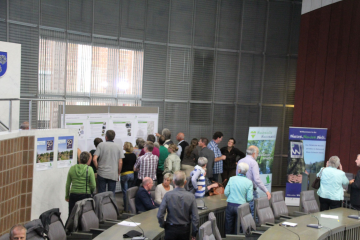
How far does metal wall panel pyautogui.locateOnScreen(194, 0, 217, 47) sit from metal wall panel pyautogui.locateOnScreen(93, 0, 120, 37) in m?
2.56

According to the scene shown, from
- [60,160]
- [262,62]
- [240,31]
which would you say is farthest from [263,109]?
[60,160]

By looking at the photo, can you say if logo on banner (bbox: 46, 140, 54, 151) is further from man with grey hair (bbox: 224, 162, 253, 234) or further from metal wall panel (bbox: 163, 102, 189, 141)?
metal wall panel (bbox: 163, 102, 189, 141)

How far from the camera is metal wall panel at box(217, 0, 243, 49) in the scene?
39.1ft

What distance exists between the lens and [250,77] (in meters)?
12.3

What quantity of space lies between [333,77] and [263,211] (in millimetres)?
4886

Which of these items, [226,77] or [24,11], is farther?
[226,77]

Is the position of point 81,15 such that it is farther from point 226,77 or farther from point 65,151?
point 226,77

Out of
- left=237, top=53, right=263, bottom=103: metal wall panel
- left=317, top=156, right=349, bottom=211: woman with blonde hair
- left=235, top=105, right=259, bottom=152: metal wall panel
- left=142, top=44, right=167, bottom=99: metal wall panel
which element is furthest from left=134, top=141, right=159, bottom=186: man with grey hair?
left=237, top=53, right=263, bottom=103: metal wall panel

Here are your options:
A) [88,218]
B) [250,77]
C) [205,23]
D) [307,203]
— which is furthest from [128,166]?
[250,77]

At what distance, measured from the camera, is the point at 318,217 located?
20.6 feet

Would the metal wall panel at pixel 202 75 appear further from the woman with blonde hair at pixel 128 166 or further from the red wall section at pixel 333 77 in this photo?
the woman with blonde hair at pixel 128 166

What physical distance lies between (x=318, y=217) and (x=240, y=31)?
23.9 ft

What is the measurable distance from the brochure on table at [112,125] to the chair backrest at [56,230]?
3.71 m

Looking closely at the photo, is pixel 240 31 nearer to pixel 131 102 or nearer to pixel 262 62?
pixel 262 62
